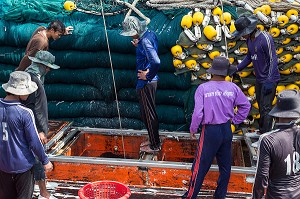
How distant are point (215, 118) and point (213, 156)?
15.1 inches

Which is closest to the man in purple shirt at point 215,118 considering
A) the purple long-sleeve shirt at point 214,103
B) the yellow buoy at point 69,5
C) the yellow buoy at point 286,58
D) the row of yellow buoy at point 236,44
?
the purple long-sleeve shirt at point 214,103

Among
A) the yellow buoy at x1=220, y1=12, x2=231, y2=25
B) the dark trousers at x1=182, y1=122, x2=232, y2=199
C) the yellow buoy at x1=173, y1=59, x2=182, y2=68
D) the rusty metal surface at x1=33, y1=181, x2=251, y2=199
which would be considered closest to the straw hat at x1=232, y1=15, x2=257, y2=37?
the yellow buoy at x1=220, y1=12, x2=231, y2=25

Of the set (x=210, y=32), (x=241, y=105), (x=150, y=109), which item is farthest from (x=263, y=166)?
(x=210, y=32)

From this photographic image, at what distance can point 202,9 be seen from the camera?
5.89m

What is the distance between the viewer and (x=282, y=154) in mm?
3264

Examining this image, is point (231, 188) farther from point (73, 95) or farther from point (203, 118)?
point (73, 95)

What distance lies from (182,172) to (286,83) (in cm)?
→ 202

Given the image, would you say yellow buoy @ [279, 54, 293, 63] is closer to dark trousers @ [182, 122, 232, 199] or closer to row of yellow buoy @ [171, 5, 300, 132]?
row of yellow buoy @ [171, 5, 300, 132]

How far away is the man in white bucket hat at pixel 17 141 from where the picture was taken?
3721 mm

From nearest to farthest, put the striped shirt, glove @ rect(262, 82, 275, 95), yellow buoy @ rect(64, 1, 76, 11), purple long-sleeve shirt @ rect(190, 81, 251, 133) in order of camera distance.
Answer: the striped shirt → purple long-sleeve shirt @ rect(190, 81, 251, 133) → glove @ rect(262, 82, 275, 95) → yellow buoy @ rect(64, 1, 76, 11)

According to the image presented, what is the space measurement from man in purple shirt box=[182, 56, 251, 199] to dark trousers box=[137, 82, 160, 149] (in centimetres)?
101

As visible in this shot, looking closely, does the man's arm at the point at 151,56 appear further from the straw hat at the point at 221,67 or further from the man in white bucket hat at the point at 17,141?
the man in white bucket hat at the point at 17,141

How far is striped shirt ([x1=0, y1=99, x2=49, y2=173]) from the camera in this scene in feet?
12.2

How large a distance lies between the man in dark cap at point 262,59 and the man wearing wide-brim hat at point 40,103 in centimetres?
211
